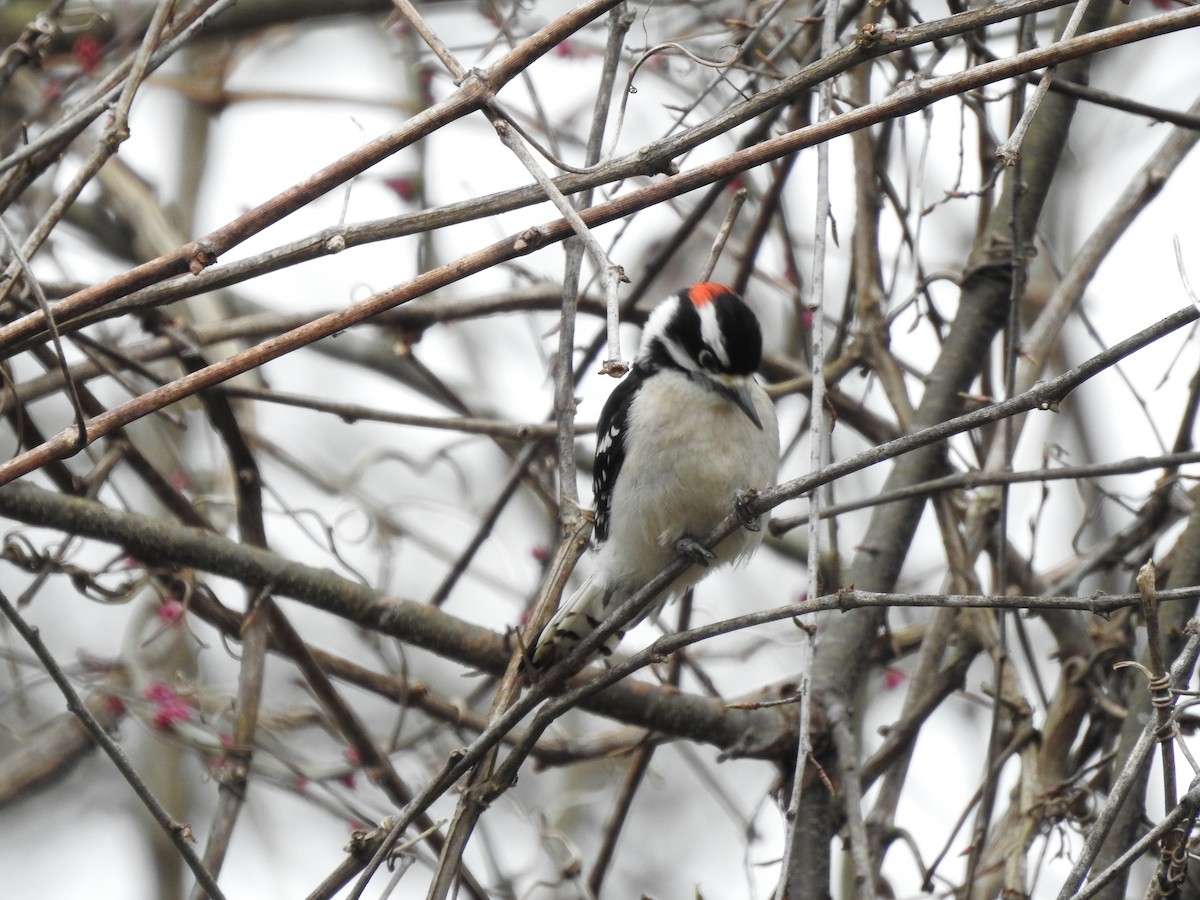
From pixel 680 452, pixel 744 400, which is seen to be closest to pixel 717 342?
pixel 744 400

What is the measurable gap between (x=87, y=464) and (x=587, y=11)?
22.1 ft

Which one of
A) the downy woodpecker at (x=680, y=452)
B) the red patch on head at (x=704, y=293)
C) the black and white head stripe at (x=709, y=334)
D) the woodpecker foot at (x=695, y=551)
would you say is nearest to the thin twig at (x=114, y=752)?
the woodpecker foot at (x=695, y=551)

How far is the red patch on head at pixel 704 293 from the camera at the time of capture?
14.8ft

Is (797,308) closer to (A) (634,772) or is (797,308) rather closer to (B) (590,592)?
(B) (590,592)

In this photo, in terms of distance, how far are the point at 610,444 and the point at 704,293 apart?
685mm

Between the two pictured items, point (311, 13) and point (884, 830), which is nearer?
point (884, 830)

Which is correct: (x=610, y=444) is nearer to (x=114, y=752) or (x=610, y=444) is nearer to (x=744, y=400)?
(x=744, y=400)

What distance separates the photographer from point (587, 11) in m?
2.69

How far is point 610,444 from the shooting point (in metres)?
4.77

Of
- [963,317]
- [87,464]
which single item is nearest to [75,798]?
[87,464]

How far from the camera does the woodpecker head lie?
441 cm

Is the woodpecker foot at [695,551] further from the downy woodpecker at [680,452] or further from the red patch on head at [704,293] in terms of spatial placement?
the red patch on head at [704,293]

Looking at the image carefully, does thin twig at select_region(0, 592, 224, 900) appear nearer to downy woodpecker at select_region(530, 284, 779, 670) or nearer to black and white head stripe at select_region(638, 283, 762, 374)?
downy woodpecker at select_region(530, 284, 779, 670)

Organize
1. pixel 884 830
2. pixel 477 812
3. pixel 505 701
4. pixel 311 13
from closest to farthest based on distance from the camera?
pixel 477 812
pixel 505 701
pixel 884 830
pixel 311 13
